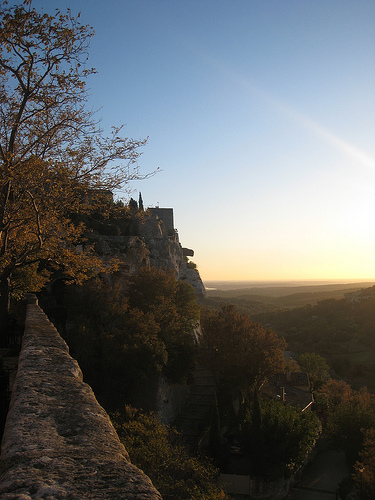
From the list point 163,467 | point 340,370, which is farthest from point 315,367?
point 163,467

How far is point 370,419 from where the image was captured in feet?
114

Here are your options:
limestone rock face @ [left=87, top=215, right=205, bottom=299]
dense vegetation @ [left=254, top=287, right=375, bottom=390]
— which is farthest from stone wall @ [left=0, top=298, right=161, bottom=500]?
dense vegetation @ [left=254, top=287, right=375, bottom=390]

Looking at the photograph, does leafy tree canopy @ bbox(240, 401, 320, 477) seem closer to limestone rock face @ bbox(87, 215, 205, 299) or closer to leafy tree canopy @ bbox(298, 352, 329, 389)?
limestone rock face @ bbox(87, 215, 205, 299)

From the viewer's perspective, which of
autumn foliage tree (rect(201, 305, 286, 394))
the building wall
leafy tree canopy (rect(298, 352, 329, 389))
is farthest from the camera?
the building wall

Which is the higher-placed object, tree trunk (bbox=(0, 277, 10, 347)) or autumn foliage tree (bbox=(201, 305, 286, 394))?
tree trunk (bbox=(0, 277, 10, 347))

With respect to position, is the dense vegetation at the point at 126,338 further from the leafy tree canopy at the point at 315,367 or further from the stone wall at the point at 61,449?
the leafy tree canopy at the point at 315,367

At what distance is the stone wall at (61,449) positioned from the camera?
2.34 metres

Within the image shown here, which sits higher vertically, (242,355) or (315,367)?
(242,355)

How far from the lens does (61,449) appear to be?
9.55ft

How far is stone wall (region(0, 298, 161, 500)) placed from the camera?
2.34 meters

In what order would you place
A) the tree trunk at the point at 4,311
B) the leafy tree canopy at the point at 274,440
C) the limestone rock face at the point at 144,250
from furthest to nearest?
1. the limestone rock face at the point at 144,250
2. the leafy tree canopy at the point at 274,440
3. the tree trunk at the point at 4,311

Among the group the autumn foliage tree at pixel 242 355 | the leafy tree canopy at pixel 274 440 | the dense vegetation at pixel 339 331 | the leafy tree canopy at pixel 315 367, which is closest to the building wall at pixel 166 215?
the autumn foliage tree at pixel 242 355

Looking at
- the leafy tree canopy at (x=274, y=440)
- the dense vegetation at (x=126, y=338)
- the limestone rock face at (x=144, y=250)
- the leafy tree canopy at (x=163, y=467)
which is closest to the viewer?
the leafy tree canopy at (x=163, y=467)

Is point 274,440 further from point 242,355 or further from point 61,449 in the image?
point 61,449
